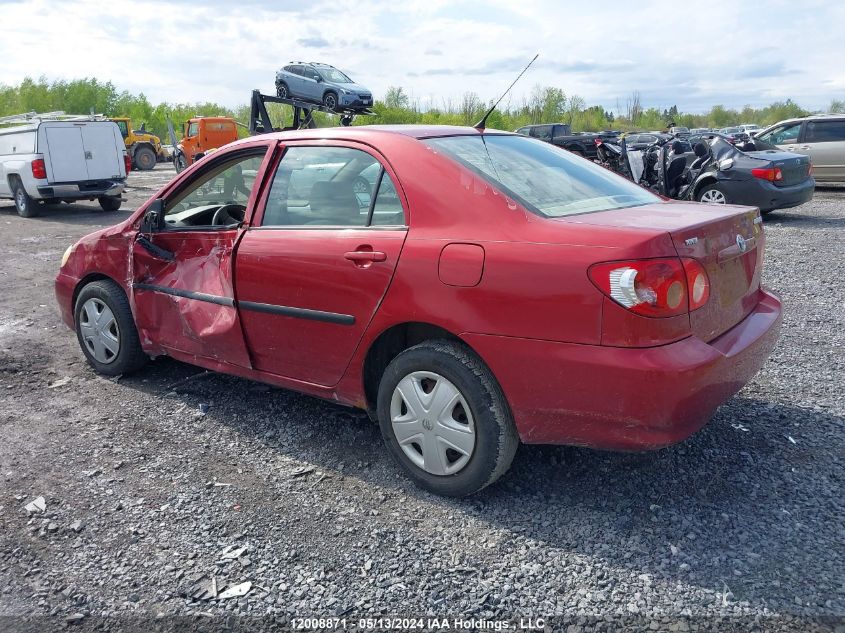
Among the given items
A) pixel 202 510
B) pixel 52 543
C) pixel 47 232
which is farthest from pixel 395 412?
pixel 47 232

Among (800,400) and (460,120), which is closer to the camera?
(800,400)

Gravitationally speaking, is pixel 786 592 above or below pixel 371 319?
below

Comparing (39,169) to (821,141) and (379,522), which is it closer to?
(379,522)

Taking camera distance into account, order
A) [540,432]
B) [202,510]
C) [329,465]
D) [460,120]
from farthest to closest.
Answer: [460,120] < [329,465] < [202,510] < [540,432]

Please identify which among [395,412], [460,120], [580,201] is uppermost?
[460,120]

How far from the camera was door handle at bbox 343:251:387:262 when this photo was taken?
3148 millimetres

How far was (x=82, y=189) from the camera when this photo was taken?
15484 mm

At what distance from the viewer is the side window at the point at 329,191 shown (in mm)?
3309

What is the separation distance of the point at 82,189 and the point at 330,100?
325 inches

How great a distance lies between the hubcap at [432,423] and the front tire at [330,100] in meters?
19.1

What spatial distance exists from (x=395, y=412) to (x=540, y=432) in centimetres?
70

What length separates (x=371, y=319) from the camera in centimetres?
319

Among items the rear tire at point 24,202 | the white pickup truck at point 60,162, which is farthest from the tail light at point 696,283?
the rear tire at point 24,202

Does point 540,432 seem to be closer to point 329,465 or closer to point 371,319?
point 371,319
